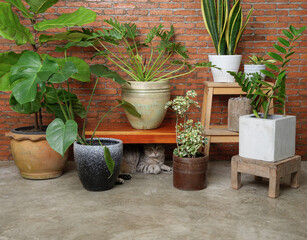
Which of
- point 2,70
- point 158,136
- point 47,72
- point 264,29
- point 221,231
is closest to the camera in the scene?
point 221,231

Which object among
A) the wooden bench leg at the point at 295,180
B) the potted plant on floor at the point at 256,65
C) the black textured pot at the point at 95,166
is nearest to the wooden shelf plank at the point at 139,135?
the black textured pot at the point at 95,166

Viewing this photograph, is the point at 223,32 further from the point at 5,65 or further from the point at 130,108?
the point at 5,65

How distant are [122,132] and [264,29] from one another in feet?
5.78

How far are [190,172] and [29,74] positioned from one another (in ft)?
4.63

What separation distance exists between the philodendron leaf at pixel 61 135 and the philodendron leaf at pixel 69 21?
3.00 ft

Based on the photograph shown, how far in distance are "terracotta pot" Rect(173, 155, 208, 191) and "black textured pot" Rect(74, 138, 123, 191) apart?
1.61 feet

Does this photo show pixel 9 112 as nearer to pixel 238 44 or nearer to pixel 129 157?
pixel 129 157

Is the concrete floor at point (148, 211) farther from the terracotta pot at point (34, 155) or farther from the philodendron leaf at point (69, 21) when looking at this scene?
the philodendron leaf at point (69, 21)

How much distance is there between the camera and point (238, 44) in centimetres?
388

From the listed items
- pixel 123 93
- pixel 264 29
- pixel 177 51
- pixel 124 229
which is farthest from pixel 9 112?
pixel 264 29

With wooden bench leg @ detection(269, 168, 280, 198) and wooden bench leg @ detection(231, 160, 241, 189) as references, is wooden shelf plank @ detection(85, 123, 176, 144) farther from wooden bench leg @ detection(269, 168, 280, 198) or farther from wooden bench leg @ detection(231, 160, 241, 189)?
wooden bench leg @ detection(269, 168, 280, 198)

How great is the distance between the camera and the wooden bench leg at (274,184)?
9.34 feet

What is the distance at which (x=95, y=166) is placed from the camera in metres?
2.96

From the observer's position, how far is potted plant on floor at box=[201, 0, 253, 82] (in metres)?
3.50
